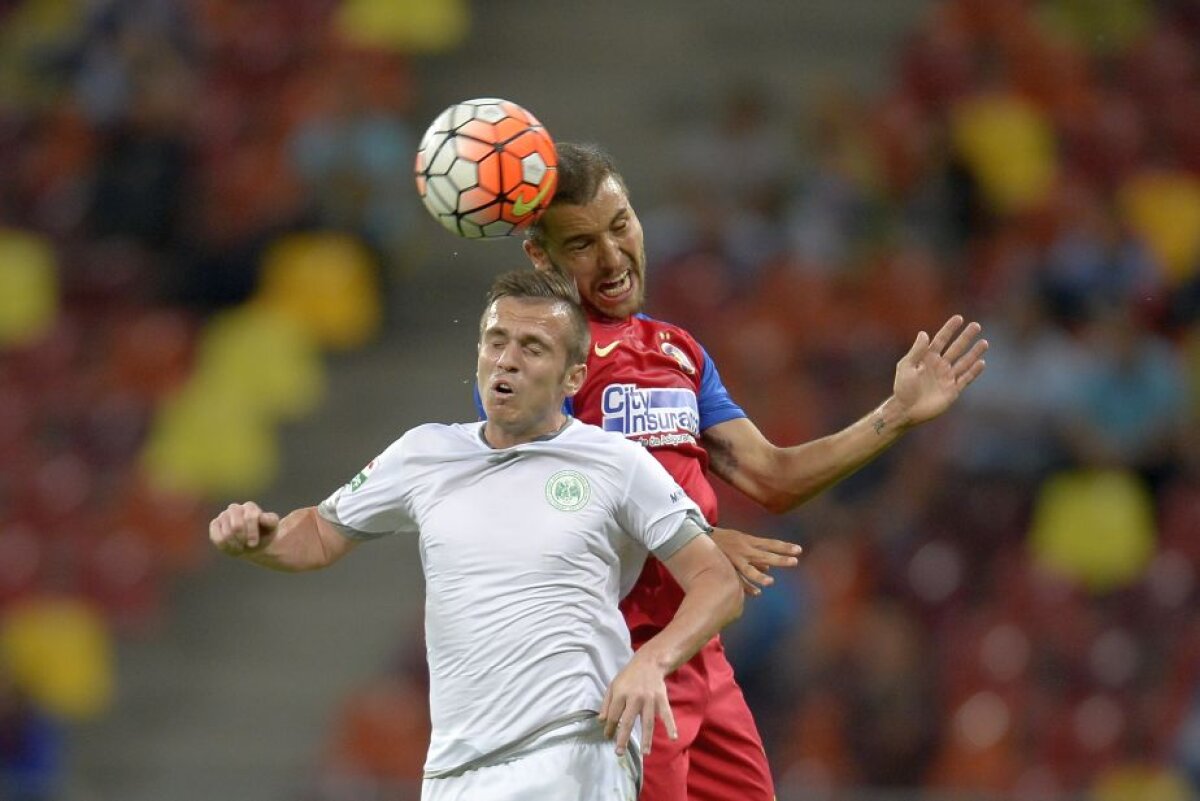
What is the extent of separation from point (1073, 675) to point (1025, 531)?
34.2 inches

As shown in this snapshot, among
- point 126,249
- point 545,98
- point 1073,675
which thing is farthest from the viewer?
point 545,98

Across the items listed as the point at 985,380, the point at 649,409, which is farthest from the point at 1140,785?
the point at 649,409

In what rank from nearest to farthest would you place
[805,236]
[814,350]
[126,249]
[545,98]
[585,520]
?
[585,520], [814,350], [805,236], [126,249], [545,98]

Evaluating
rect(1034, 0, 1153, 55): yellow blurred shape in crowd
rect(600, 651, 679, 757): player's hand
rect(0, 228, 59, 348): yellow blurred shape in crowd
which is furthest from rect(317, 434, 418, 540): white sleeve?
rect(1034, 0, 1153, 55): yellow blurred shape in crowd

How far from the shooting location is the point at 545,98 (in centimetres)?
1336

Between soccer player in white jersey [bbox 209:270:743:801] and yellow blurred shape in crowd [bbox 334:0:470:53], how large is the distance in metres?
8.61

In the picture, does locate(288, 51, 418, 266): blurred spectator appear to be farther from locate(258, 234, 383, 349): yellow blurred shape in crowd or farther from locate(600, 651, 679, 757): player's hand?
locate(600, 651, 679, 757): player's hand

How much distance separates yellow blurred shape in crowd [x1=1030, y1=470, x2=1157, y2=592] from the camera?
10031 mm

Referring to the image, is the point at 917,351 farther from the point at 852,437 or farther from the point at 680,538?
the point at 680,538

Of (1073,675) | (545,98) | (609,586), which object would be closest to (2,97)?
(545,98)

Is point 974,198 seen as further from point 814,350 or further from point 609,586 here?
point 609,586

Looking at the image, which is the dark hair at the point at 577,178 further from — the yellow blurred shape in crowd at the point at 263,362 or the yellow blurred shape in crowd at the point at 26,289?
the yellow blurred shape in crowd at the point at 26,289

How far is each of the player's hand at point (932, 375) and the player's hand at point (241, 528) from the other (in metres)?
1.65

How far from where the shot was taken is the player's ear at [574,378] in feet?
15.7
